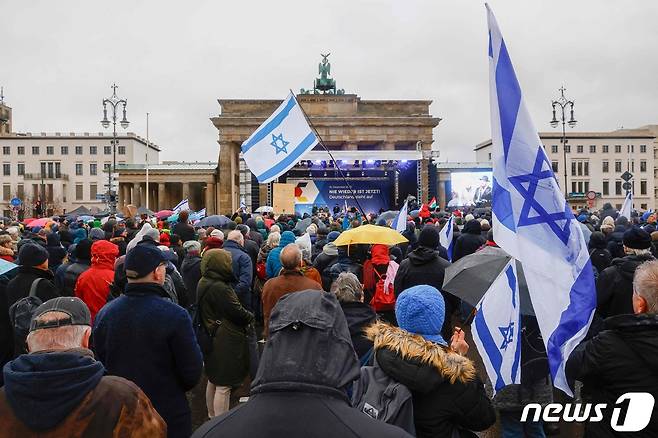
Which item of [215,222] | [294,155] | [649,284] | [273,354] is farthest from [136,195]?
[273,354]

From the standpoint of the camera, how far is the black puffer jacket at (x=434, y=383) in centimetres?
266

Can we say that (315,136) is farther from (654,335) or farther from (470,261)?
(654,335)

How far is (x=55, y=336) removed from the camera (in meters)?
2.47

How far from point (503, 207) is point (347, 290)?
1.33 meters


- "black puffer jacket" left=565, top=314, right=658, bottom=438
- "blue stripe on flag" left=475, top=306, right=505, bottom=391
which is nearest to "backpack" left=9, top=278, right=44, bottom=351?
"blue stripe on flag" left=475, top=306, right=505, bottom=391

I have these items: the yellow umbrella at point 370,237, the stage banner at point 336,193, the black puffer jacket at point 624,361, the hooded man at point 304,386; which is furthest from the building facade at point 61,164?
the hooded man at point 304,386

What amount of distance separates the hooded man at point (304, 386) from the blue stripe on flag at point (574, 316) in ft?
6.52

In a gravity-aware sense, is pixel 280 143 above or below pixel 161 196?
below

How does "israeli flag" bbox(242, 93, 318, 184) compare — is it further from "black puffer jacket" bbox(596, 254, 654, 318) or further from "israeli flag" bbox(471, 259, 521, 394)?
"israeli flag" bbox(471, 259, 521, 394)

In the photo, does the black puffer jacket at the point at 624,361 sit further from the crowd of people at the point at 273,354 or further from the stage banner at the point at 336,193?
the stage banner at the point at 336,193

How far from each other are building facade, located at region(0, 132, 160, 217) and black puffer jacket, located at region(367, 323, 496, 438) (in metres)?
90.4

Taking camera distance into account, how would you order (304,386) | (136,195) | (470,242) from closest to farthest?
(304,386) → (470,242) → (136,195)

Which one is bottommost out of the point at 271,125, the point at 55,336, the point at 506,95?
the point at 55,336

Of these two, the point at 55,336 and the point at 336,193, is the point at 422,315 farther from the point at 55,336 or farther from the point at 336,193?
the point at 336,193
